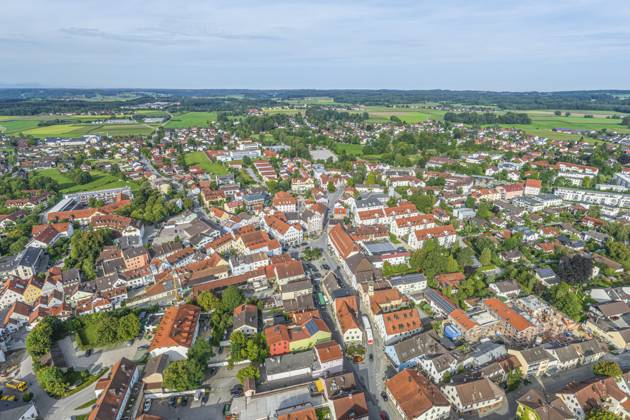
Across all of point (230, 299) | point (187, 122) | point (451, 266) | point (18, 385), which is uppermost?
point (187, 122)

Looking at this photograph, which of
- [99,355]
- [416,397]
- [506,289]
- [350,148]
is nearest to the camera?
[416,397]

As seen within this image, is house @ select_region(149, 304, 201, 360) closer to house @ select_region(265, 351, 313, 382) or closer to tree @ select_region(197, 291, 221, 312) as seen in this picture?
tree @ select_region(197, 291, 221, 312)

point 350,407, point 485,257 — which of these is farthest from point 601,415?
point 485,257

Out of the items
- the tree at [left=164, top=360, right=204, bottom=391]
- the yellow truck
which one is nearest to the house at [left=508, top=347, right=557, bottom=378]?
the tree at [left=164, top=360, right=204, bottom=391]

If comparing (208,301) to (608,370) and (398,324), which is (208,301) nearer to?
(398,324)

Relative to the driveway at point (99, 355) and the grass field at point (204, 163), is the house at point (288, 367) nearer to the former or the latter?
the driveway at point (99, 355)

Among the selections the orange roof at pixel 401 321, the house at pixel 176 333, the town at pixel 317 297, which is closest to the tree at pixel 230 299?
the town at pixel 317 297
